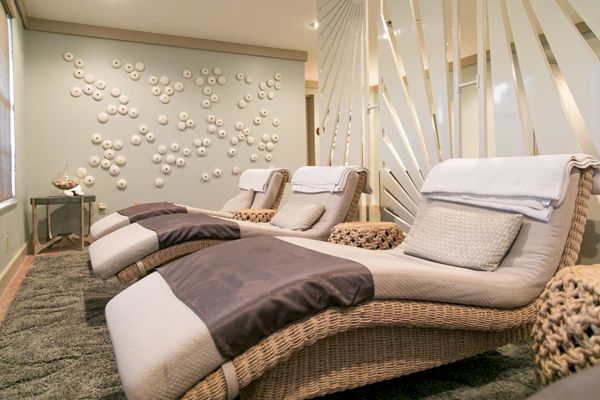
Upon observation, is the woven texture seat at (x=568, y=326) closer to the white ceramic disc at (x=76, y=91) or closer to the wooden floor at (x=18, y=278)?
the wooden floor at (x=18, y=278)

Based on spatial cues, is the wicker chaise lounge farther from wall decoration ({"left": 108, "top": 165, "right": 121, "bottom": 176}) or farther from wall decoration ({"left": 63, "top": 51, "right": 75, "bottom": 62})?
wall decoration ({"left": 63, "top": 51, "right": 75, "bottom": 62})

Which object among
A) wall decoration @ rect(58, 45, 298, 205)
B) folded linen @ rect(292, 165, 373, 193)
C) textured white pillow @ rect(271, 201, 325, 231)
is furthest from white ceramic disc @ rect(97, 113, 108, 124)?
textured white pillow @ rect(271, 201, 325, 231)

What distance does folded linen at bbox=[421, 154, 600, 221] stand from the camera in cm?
163

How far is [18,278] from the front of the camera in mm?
3258

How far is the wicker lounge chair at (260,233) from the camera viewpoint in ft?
→ 7.20

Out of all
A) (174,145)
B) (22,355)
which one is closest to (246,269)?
(22,355)

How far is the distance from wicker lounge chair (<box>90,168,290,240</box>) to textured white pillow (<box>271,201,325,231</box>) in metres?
0.78

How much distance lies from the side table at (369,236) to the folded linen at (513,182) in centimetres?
31

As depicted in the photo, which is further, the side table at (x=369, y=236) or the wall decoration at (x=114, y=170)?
the wall decoration at (x=114, y=170)

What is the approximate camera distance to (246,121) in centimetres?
593

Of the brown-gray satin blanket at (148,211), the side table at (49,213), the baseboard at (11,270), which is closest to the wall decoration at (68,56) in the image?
the side table at (49,213)

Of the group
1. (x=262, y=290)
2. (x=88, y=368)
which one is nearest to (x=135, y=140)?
(x=88, y=368)

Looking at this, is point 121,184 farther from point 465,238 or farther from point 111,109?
point 465,238

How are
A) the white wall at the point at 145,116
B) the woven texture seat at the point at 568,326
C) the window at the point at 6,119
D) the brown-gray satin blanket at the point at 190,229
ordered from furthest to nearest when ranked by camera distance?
the white wall at the point at 145,116, the window at the point at 6,119, the brown-gray satin blanket at the point at 190,229, the woven texture seat at the point at 568,326
